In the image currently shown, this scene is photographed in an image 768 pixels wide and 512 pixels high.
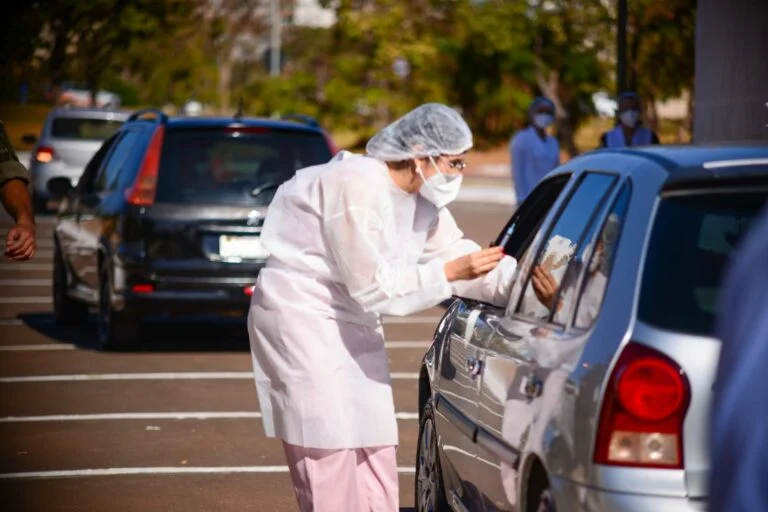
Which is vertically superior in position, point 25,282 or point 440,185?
point 440,185

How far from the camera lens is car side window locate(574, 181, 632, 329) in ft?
13.9

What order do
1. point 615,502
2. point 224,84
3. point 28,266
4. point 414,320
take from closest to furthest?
point 615,502, point 414,320, point 28,266, point 224,84

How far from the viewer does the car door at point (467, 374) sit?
531 centimetres

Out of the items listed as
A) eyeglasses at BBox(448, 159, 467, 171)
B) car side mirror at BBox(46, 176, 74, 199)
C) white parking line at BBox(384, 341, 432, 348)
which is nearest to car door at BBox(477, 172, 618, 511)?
eyeglasses at BBox(448, 159, 467, 171)

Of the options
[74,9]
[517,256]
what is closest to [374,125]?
[74,9]

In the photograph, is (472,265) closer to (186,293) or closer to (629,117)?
(186,293)

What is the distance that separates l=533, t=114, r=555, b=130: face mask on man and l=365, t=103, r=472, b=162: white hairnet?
34.1 ft

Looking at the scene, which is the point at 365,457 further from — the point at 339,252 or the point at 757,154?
the point at 757,154

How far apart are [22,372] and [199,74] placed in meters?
55.5

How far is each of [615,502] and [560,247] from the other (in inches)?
46.5

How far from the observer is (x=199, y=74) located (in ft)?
219

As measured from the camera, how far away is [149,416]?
32.8 ft

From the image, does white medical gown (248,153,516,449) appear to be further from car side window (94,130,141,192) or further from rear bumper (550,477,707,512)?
car side window (94,130,141,192)

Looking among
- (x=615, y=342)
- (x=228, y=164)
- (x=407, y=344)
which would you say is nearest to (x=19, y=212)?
(x=615, y=342)
